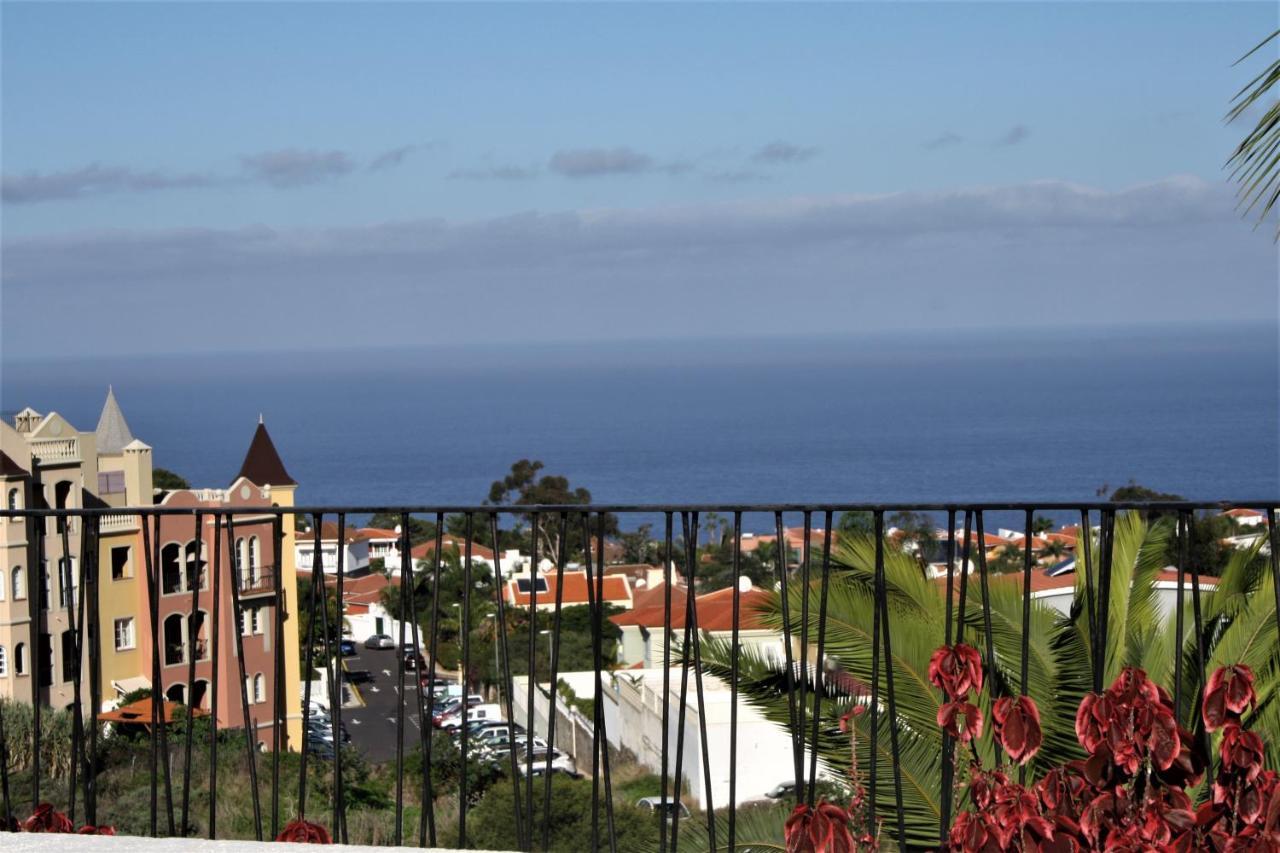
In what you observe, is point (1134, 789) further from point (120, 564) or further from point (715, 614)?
point (120, 564)

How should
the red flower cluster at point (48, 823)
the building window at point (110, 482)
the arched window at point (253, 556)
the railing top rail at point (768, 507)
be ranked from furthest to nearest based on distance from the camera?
the building window at point (110, 482) → the arched window at point (253, 556) → the red flower cluster at point (48, 823) → the railing top rail at point (768, 507)

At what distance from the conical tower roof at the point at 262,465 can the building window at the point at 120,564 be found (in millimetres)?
4387

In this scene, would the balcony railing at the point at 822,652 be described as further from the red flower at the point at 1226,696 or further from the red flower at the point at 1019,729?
the red flower at the point at 1019,729

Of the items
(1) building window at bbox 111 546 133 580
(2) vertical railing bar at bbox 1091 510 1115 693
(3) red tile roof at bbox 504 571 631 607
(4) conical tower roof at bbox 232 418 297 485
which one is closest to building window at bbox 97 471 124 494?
(1) building window at bbox 111 546 133 580

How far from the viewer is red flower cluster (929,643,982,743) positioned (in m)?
3.55

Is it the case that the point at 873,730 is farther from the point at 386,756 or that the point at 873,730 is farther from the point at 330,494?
the point at 330,494

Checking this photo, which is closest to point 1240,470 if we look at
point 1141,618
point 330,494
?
point 330,494

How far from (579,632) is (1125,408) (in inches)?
6654

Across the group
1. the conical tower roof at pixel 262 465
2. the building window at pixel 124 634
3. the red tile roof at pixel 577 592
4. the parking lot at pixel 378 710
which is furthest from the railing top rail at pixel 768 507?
the red tile roof at pixel 577 592

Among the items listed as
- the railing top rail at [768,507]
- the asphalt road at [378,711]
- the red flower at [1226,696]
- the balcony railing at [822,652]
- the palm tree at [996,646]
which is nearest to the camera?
the red flower at [1226,696]

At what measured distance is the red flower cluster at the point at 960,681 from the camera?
11.7 feet

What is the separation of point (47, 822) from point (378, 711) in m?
43.5

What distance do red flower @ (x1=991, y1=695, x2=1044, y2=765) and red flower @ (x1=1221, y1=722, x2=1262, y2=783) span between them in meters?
0.42

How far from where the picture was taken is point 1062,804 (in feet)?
Result: 10.9
